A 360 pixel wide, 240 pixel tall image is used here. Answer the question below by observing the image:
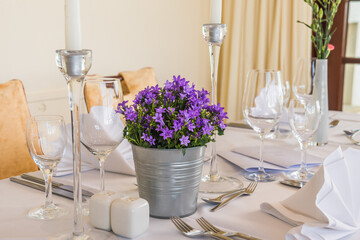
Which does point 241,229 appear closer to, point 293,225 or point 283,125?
point 293,225

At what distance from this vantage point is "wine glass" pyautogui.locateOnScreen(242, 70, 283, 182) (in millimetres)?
1155

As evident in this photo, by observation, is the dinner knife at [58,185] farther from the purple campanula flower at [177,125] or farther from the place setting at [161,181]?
the purple campanula flower at [177,125]

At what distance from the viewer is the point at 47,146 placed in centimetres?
93

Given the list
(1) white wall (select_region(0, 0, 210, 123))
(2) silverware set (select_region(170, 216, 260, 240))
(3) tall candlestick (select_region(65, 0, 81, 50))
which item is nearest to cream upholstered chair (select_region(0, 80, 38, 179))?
(1) white wall (select_region(0, 0, 210, 123))

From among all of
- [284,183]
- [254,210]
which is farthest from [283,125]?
[254,210]

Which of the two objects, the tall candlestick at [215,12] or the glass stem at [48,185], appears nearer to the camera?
the glass stem at [48,185]

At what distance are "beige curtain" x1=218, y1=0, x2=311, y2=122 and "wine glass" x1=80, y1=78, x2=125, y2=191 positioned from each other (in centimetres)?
272

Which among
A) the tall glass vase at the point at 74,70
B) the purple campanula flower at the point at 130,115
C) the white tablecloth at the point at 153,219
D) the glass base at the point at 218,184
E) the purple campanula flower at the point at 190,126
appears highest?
the tall glass vase at the point at 74,70

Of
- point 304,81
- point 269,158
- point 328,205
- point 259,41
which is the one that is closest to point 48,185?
point 328,205

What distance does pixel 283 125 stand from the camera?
1.88m

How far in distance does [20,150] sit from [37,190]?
66cm

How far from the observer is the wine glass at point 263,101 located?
3.79 feet

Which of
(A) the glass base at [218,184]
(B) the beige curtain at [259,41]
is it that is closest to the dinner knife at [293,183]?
(A) the glass base at [218,184]

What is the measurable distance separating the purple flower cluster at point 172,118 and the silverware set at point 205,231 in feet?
0.47
